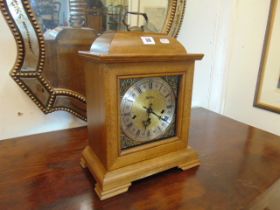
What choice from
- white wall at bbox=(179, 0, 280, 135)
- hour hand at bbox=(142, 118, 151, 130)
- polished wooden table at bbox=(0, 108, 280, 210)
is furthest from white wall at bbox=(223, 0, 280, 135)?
hour hand at bbox=(142, 118, 151, 130)

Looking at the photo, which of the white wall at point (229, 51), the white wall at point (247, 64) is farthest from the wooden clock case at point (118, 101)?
the white wall at point (247, 64)

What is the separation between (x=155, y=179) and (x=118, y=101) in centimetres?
21

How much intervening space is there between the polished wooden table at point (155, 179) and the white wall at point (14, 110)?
3 centimetres

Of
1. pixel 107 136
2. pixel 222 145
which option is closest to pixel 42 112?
pixel 107 136

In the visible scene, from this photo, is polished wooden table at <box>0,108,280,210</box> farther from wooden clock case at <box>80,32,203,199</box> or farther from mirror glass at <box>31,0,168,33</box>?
mirror glass at <box>31,0,168,33</box>

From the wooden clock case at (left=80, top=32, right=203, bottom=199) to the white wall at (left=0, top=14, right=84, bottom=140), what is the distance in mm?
257

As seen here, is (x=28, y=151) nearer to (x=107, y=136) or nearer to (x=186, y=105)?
(x=107, y=136)

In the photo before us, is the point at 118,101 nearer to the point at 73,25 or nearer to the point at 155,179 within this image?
the point at 155,179

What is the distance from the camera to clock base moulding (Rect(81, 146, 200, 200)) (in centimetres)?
47

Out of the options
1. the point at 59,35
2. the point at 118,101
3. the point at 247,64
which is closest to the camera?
the point at 118,101

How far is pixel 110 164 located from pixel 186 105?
0.23 meters

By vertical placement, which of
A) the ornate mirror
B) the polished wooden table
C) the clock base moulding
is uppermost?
the ornate mirror

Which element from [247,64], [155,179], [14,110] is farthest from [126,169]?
[247,64]

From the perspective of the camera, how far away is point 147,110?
51cm
